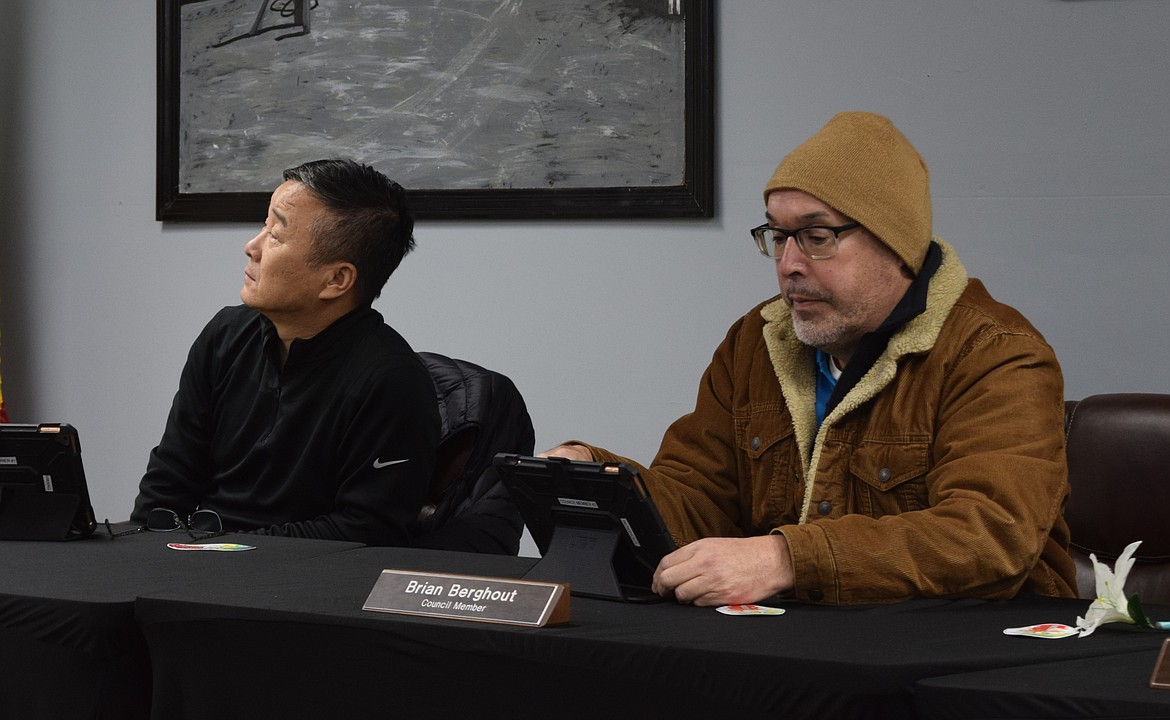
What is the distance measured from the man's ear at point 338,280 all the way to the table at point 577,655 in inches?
31.3

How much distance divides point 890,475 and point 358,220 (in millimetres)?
1058

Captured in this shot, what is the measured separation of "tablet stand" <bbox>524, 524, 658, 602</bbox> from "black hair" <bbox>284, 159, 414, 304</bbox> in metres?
0.89

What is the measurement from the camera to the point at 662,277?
2.92 metres

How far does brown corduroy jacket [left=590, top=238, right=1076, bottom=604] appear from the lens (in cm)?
138

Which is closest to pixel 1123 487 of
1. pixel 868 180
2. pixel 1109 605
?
pixel 868 180

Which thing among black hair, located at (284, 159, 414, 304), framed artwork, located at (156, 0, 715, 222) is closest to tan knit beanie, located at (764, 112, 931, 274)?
black hair, located at (284, 159, 414, 304)

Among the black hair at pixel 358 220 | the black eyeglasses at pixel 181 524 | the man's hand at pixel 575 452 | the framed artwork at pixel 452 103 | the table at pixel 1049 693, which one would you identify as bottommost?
the black eyeglasses at pixel 181 524

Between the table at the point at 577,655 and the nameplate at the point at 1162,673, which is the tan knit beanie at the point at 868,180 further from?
the nameplate at the point at 1162,673

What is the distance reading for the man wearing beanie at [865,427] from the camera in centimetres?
137

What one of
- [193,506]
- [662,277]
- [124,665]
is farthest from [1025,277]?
[124,665]

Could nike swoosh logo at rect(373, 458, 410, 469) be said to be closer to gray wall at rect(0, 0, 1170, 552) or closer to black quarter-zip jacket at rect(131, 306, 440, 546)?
black quarter-zip jacket at rect(131, 306, 440, 546)

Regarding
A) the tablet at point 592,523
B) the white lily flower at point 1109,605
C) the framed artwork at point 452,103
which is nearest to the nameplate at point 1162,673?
the white lily flower at point 1109,605

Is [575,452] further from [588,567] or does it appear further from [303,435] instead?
[303,435]

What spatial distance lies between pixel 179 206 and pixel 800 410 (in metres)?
2.19
